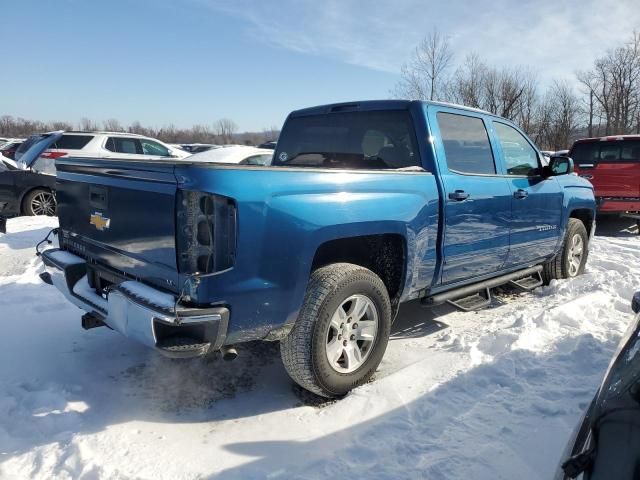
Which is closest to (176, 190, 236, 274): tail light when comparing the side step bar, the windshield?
the side step bar

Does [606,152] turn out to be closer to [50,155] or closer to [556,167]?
[556,167]

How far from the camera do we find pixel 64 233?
12.0 ft

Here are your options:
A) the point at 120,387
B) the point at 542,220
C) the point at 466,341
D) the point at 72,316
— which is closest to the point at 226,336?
the point at 120,387

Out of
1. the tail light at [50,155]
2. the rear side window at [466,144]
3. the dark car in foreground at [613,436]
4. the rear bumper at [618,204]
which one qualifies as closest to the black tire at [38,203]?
the tail light at [50,155]

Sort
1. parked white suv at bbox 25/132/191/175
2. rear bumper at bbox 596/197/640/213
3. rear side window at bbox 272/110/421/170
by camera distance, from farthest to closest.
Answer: parked white suv at bbox 25/132/191/175
rear bumper at bbox 596/197/640/213
rear side window at bbox 272/110/421/170

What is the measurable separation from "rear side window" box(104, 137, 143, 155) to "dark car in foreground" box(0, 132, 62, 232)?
4.96 feet

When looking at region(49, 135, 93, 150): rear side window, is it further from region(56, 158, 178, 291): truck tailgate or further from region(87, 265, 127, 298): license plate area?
region(87, 265, 127, 298): license plate area

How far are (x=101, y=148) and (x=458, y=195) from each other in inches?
362

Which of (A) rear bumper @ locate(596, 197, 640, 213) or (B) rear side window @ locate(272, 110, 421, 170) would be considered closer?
(B) rear side window @ locate(272, 110, 421, 170)

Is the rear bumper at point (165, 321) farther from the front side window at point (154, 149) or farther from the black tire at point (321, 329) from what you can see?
the front side window at point (154, 149)

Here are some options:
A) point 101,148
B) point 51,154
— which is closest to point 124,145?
point 101,148

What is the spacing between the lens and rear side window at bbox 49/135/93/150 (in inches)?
402

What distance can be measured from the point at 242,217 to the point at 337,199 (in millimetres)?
685

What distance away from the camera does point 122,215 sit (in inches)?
116
